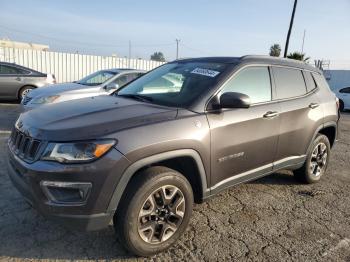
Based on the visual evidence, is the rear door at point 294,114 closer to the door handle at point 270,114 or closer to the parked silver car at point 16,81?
the door handle at point 270,114

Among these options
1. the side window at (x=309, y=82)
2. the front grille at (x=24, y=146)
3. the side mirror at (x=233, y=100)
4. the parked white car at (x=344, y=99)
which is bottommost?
the parked white car at (x=344, y=99)

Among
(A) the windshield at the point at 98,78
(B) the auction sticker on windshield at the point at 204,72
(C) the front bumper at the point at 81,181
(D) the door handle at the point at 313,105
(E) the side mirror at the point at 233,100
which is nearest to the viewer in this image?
(C) the front bumper at the point at 81,181

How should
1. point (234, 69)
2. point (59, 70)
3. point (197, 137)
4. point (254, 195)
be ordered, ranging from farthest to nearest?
point (59, 70) < point (254, 195) < point (234, 69) < point (197, 137)

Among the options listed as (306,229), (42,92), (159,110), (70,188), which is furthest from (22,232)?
(42,92)

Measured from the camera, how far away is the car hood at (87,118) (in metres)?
2.63

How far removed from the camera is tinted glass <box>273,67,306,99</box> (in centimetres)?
416

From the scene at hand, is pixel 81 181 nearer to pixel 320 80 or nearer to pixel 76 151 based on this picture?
pixel 76 151

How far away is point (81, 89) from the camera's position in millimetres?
7602

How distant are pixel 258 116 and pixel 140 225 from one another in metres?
1.77

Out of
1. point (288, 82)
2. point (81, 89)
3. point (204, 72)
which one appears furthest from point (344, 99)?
point (204, 72)

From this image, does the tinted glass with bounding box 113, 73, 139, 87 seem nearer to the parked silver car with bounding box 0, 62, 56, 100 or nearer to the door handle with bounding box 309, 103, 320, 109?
the parked silver car with bounding box 0, 62, 56, 100

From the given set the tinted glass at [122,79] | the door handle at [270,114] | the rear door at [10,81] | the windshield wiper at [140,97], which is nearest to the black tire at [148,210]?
the windshield wiper at [140,97]

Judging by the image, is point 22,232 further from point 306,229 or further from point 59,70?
point 59,70

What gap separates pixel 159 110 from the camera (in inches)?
124
